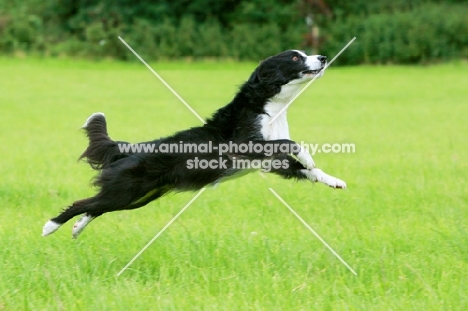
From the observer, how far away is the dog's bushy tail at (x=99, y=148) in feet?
18.3

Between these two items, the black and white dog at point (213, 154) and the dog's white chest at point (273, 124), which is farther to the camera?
the dog's white chest at point (273, 124)

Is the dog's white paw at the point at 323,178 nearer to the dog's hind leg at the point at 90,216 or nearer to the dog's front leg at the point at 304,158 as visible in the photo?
the dog's front leg at the point at 304,158

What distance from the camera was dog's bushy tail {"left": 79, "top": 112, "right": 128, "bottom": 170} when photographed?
18.3 feet

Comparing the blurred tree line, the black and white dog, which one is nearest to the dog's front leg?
the black and white dog

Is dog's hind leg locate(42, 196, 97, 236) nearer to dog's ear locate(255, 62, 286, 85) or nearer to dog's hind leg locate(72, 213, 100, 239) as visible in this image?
dog's hind leg locate(72, 213, 100, 239)

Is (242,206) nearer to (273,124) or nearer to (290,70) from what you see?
(273,124)

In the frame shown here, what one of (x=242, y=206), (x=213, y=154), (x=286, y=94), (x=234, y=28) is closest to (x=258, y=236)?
(x=213, y=154)

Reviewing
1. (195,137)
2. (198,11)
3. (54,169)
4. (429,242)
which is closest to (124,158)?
(195,137)

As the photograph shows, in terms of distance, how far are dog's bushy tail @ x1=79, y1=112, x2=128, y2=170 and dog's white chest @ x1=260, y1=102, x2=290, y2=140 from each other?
41.7 inches

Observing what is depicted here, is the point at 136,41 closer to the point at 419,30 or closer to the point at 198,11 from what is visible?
the point at 198,11

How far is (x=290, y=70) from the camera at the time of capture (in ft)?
19.1

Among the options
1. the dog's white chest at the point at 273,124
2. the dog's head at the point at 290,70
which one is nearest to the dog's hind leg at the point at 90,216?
the dog's white chest at the point at 273,124

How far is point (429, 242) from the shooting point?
560 centimetres

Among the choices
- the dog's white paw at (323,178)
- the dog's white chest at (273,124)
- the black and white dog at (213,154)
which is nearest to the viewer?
the black and white dog at (213,154)
